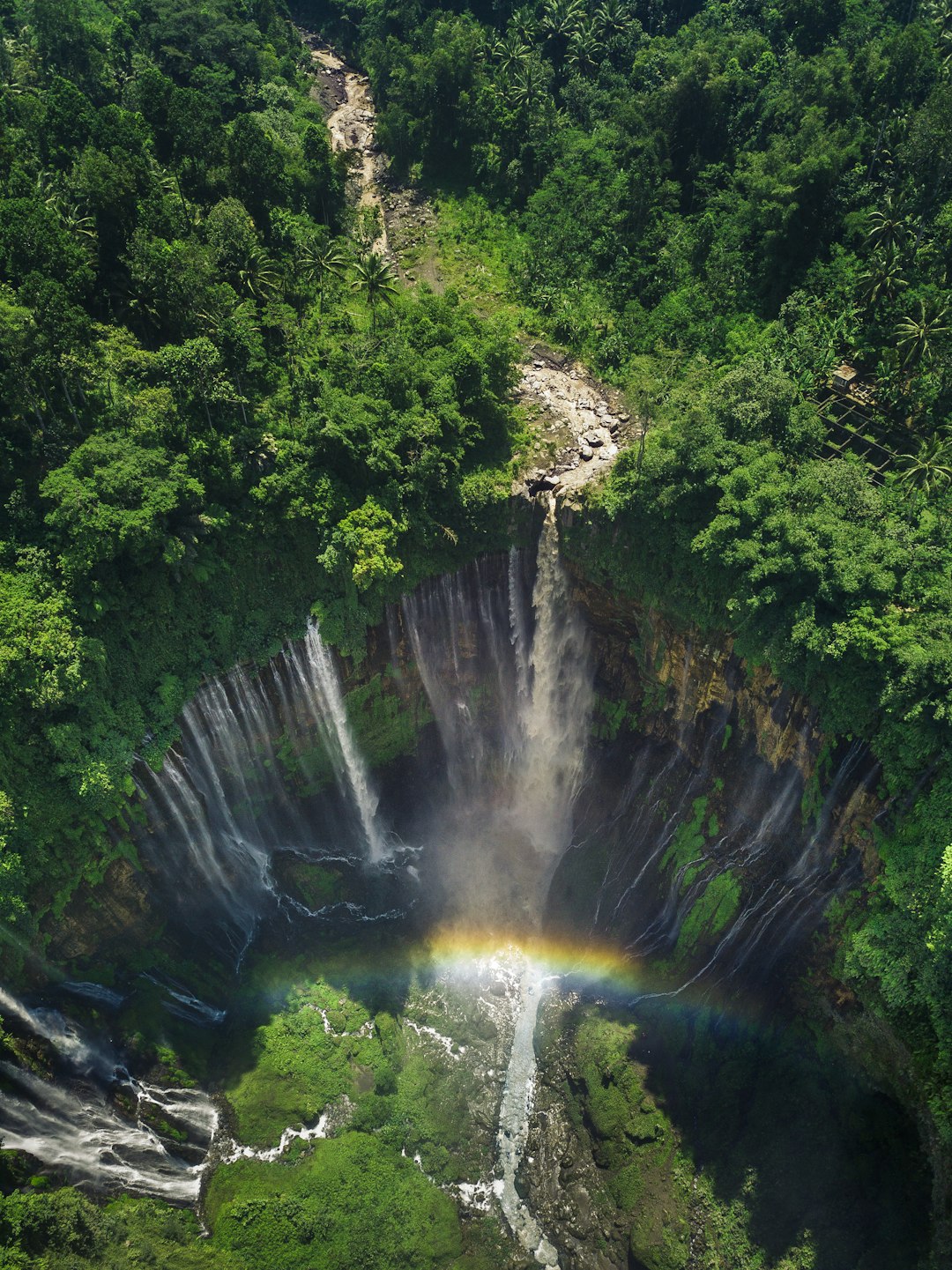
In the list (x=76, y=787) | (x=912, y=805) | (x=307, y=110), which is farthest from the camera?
→ (x=307, y=110)

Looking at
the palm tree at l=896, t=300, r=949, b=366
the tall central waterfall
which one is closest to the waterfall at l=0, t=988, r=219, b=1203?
the tall central waterfall

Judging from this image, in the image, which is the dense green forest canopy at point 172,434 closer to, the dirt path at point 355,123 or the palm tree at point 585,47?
the dirt path at point 355,123

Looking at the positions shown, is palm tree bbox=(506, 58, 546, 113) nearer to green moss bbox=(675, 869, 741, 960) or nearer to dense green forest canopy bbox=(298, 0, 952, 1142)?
dense green forest canopy bbox=(298, 0, 952, 1142)

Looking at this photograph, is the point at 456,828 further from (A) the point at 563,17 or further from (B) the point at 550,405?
(A) the point at 563,17

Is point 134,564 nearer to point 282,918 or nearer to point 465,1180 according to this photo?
point 282,918

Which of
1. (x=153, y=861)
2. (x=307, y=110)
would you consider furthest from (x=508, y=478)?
(x=307, y=110)

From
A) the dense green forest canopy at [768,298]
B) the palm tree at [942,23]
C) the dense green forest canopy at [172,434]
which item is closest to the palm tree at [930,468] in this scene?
the dense green forest canopy at [768,298]

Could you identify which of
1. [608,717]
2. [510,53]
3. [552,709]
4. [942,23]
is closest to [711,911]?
[608,717]
